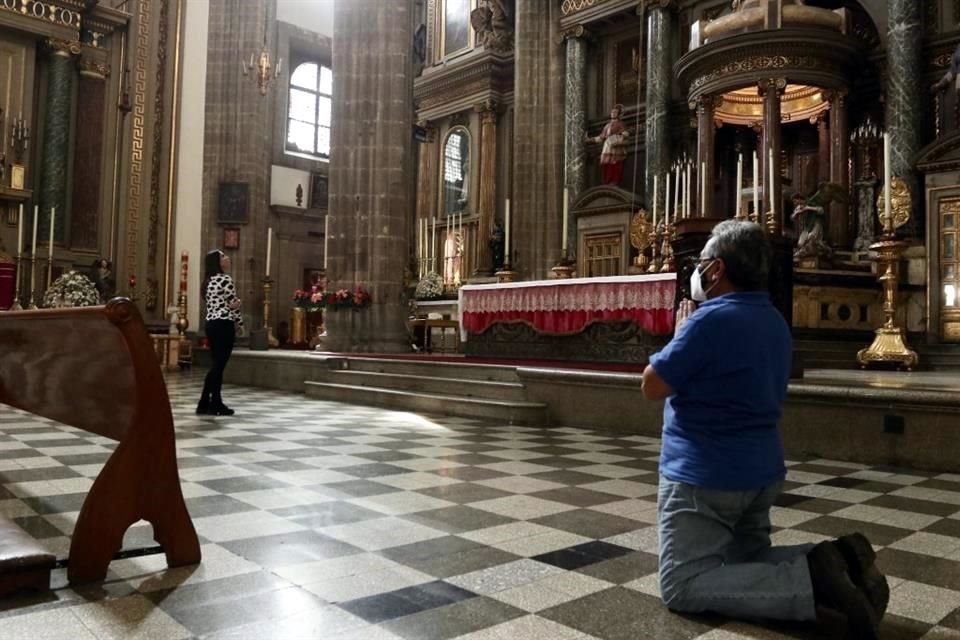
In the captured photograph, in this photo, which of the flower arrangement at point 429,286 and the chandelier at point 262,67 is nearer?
the flower arrangement at point 429,286

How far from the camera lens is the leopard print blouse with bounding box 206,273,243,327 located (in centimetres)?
A: 723

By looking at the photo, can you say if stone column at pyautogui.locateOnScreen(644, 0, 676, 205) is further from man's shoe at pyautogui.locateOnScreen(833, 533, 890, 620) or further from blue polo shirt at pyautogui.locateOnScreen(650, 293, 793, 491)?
man's shoe at pyautogui.locateOnScreen(833, 533, 890, 620)

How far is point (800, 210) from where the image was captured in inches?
504

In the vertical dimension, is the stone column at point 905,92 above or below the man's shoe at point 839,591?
above

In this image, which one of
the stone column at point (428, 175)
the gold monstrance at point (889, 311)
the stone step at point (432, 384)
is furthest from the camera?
the stone column at point (428, 175)

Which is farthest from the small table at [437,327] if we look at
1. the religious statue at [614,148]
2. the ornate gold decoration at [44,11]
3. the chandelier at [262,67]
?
the ornate gold decoration at [44,11]

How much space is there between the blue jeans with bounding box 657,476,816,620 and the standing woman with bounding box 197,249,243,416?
18.9ft

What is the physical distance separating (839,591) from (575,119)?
55.6ft

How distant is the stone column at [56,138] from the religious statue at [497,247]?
10.2 metres

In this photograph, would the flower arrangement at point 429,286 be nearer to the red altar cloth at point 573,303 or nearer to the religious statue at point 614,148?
the religious statue at point 614,148

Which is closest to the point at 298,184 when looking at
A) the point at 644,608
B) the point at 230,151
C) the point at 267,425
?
the point at 230,151

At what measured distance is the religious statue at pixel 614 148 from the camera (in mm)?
17062

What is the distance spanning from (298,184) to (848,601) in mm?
22998

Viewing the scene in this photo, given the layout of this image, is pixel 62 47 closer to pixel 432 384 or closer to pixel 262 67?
pixel 262 67
